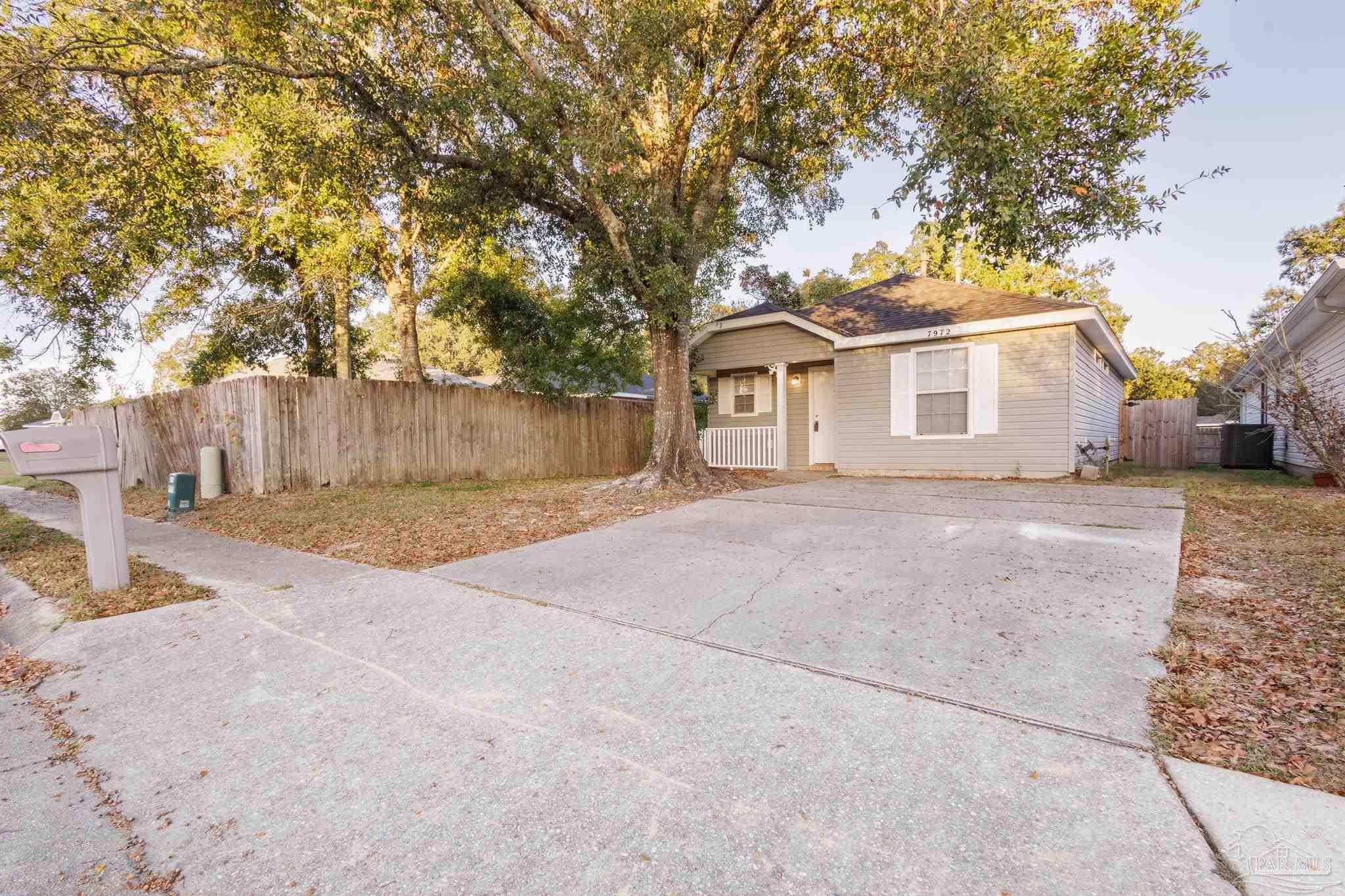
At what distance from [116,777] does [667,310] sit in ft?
24.6

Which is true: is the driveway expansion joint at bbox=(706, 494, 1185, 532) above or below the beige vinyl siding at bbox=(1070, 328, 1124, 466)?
below

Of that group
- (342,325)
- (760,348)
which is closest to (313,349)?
(342,325)

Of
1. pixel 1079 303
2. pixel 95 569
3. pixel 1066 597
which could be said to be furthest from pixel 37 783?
pixel 1079 303

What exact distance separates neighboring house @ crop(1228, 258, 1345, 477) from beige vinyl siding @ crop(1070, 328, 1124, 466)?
2.28 metres

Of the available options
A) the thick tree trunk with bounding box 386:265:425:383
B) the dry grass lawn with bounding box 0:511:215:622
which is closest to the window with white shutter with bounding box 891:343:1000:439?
the thick tree trunk with bounding box 386:265:425:383

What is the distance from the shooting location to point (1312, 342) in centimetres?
1101

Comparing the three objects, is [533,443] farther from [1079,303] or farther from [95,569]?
[1079,303]

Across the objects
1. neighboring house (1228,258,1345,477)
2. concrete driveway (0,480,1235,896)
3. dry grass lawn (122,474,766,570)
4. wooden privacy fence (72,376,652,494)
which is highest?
neighboring house (1228,258,1345,477)

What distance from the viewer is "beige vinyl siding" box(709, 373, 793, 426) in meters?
12.7

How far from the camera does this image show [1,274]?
30.8 feet

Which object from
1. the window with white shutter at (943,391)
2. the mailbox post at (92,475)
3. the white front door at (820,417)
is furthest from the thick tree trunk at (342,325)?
the window with white shutter at (943,391)

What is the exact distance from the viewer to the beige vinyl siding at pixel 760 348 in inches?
462

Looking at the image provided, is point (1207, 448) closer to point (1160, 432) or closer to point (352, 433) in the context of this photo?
point (1160, 432)

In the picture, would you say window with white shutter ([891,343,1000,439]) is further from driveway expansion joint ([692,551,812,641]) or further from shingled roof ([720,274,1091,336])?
driveway expansion joint ([692,551,812,641])
